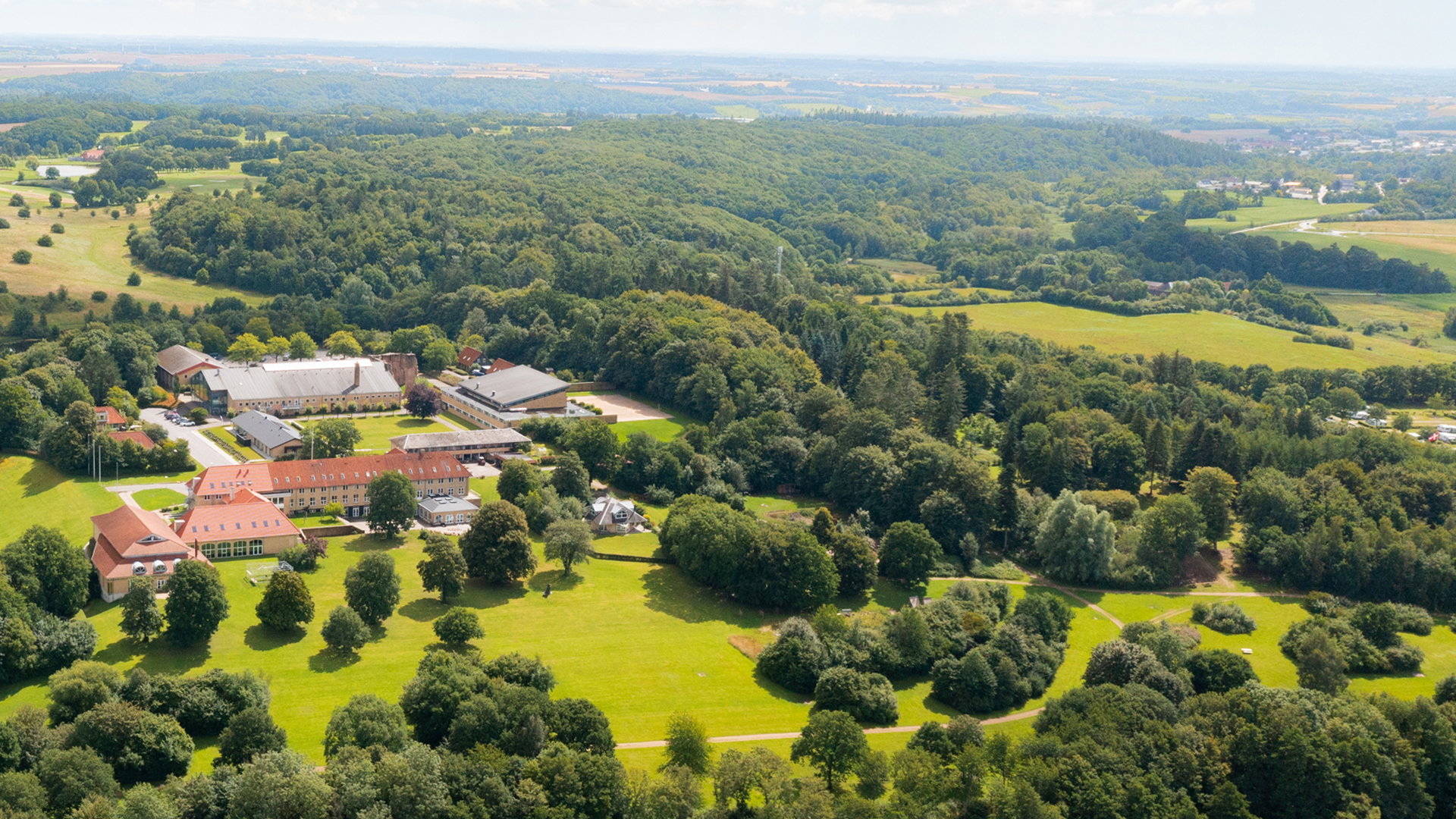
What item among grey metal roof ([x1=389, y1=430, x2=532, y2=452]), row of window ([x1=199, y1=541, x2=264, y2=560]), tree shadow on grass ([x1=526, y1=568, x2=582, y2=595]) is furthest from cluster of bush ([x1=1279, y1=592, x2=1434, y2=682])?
row of window ([x1=199, y1=541, x2=264, y2=560])

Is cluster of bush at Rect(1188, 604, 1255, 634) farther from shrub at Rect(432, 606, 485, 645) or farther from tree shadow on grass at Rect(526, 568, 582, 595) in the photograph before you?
shrub at Rect(432, 606, 485, 645)

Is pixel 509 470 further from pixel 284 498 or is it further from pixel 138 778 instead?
pixel 138 778

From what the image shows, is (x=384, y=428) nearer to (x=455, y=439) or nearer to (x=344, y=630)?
(x=455, y=439)

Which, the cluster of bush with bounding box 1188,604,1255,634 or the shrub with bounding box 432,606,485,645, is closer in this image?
the shrub with bounding box 432,606,485,645

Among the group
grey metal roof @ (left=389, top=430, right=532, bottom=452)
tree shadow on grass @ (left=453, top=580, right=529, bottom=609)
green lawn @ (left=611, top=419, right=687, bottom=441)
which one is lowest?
tree shadow on grass @ (left=453, top=580, right=529, bottom=609)

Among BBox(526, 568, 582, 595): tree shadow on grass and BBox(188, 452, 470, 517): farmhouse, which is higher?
BBox(188, 452, 470, 517): farmhouse

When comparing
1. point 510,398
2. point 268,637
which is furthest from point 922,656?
point 510,398

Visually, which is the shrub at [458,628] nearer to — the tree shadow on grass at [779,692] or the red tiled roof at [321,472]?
Result: the tree shadow on grass at [779,692]
